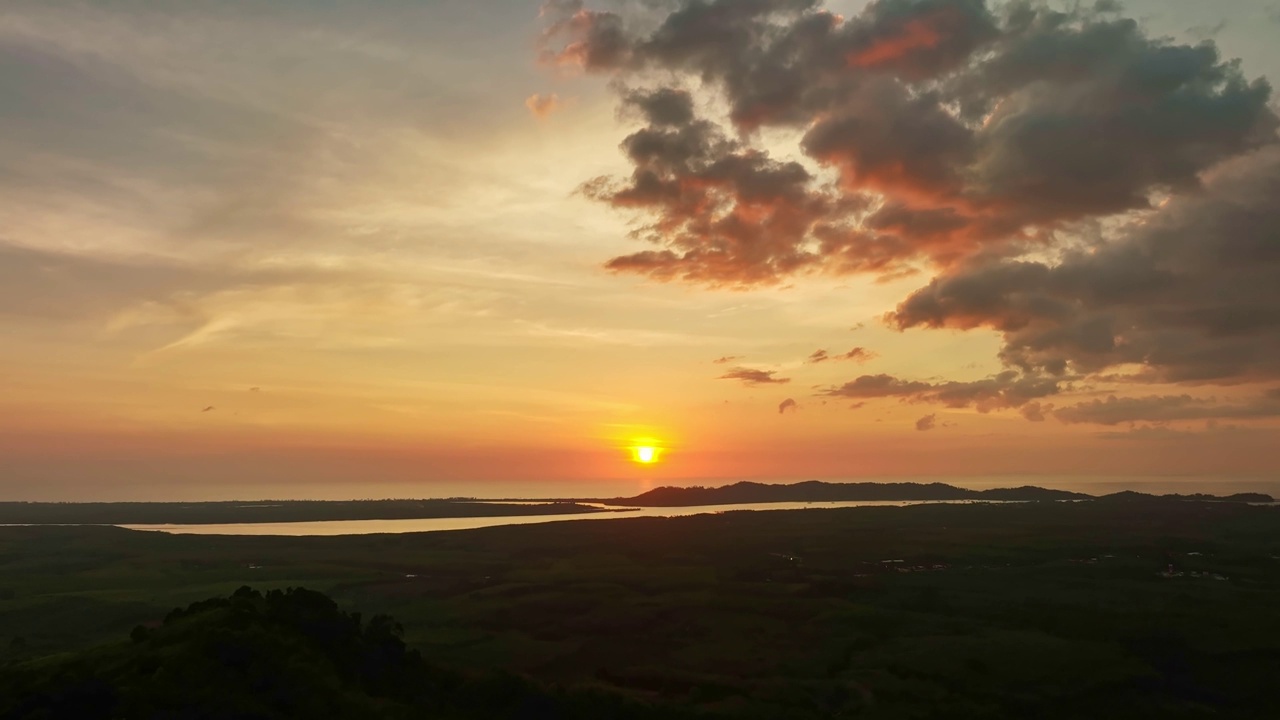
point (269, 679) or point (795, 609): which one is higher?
point (269, 679)

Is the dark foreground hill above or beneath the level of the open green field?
above

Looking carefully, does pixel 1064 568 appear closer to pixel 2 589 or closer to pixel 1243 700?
pixel 1243 700

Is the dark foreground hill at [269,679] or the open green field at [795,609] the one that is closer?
the dark foreground hill at [269,679]

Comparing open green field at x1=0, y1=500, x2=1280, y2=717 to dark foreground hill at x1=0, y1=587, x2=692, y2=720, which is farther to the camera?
open green field at x1=0, y1=500, x2=1280, y2=717

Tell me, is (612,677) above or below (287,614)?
below

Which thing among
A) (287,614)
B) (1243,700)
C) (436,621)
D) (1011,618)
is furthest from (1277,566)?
(287,614)
